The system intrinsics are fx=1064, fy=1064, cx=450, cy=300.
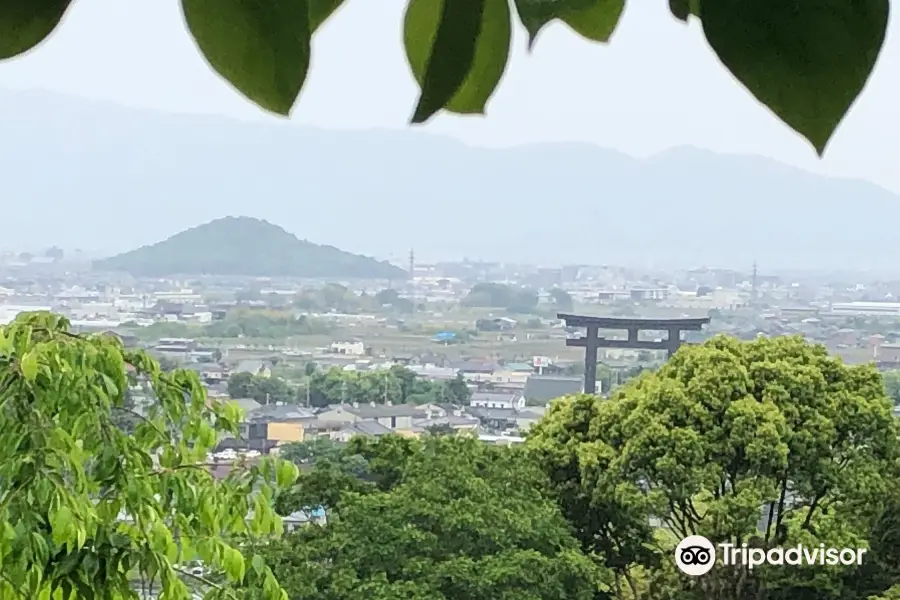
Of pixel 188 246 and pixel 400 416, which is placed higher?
pixel 188 246

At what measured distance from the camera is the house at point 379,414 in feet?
6.70

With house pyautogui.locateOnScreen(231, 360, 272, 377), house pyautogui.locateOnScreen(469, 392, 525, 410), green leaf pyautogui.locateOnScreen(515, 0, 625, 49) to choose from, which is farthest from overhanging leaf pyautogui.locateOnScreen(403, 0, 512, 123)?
house pyautogui.locateOnScreen(469, 392, 525, 410)

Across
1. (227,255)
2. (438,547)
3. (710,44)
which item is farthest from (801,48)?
(227,255)

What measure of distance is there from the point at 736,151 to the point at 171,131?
1.17m

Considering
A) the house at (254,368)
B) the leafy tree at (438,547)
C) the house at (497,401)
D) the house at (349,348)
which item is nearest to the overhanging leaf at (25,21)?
the leafy tree at (438,547)

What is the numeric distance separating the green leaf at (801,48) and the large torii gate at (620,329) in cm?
211

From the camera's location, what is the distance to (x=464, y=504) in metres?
1.79

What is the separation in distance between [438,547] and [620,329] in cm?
70

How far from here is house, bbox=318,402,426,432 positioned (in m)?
2.04

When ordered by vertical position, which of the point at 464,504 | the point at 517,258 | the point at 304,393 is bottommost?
→ the point at 464,504

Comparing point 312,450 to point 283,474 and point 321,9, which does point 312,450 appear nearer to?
point 283,474

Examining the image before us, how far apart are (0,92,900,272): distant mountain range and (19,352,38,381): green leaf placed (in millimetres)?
1284

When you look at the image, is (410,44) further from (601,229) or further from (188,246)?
(601,229)

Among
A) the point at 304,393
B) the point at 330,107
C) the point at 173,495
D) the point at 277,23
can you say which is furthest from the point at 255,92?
the point at 304,393
